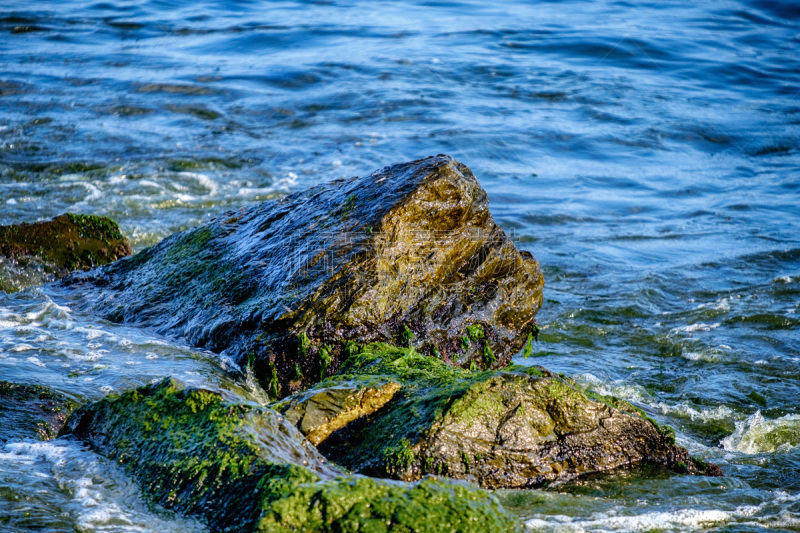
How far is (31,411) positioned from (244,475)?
176cm

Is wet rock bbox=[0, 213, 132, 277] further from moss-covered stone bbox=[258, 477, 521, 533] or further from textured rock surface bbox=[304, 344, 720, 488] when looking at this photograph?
moss-covered stone bbox=[258, 477, 521, 533]

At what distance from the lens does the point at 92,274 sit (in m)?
6.41

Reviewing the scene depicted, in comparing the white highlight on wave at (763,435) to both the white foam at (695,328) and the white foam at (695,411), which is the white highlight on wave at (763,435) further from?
the white foam at (695,328)

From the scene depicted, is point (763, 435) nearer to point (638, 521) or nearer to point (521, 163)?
point (638, 521)

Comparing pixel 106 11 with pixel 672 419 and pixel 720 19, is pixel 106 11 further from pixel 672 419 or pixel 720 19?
pixel 672 419

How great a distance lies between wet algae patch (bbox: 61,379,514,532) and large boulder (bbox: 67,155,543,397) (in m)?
1.22

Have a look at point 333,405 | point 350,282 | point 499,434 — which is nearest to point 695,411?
point 499,434

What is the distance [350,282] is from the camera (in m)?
4.71

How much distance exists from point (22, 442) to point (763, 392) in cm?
514

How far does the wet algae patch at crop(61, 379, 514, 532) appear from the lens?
2.66 m

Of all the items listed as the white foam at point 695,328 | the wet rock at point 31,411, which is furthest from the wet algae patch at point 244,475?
the white foam at point 695,328

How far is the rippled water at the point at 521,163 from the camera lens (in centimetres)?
428

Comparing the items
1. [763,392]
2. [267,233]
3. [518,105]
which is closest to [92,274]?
[267,233]

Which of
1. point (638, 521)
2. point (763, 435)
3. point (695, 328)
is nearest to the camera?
point (638, 521)
